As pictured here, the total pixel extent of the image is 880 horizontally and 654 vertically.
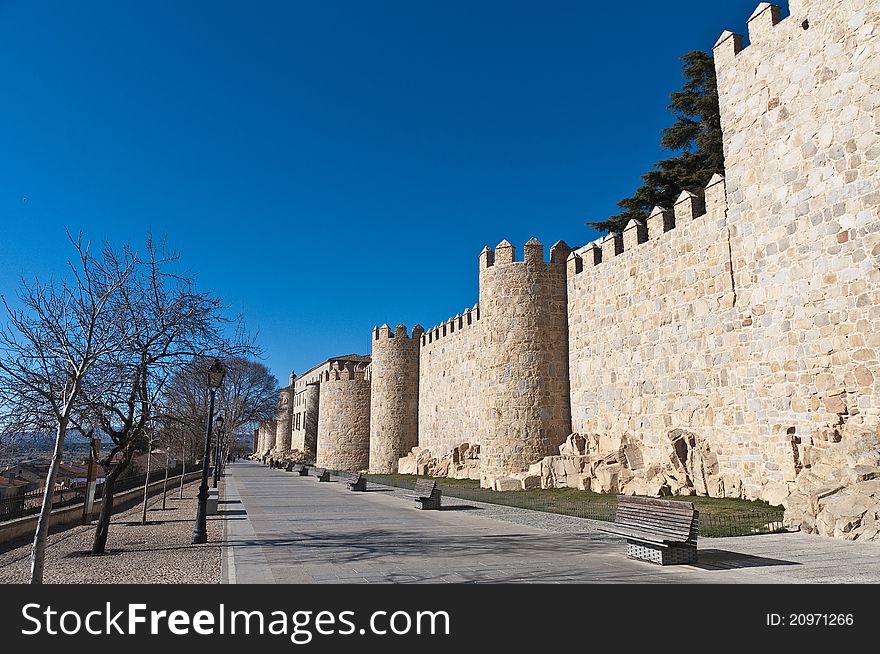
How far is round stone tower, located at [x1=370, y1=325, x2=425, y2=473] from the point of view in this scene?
34.2 metres

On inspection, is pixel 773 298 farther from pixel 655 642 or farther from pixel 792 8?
pixel 655 642

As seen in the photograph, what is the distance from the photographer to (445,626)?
14.5 ft

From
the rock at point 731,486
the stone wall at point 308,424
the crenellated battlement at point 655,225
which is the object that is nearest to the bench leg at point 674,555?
the rock at point 731,486

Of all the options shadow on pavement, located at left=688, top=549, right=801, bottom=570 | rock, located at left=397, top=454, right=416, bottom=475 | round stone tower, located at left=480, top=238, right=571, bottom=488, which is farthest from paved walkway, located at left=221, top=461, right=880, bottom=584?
rock, located at left=397, top=454, right=416, bottom=475

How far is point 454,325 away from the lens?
30062mm

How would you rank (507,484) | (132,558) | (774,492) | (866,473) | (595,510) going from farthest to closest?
(507,484)
(595,510)
(774,492)
(132,558)
(866,473)

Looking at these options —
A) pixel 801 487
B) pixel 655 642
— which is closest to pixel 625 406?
pixel 801 487

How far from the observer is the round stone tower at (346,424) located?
38.4 meters

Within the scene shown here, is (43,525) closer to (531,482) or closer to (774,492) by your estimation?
(774,492)

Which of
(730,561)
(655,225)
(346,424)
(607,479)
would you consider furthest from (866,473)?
(346,424)

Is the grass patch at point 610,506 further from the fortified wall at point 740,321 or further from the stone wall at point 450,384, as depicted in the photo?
the stone wall at point 450,384

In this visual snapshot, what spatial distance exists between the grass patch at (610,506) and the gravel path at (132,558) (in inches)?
280

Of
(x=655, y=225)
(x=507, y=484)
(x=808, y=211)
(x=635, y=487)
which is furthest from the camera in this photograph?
(x=507, y=484)

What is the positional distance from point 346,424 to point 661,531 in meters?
33.2
